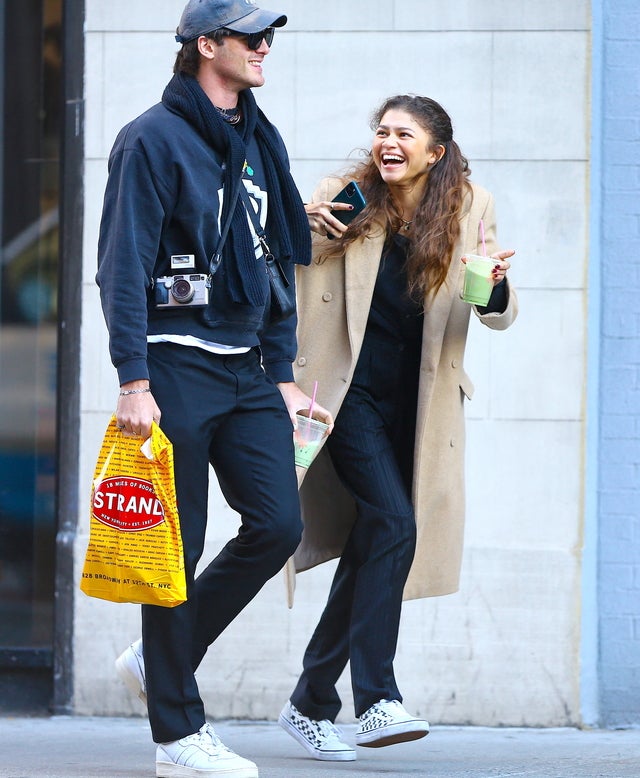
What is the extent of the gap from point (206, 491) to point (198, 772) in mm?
746

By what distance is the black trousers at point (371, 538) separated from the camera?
4020 mm

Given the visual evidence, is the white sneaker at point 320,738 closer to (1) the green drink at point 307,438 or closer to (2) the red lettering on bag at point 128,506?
(1) the green drink at point 307,438

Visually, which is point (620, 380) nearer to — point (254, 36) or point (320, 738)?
point (320, 738)

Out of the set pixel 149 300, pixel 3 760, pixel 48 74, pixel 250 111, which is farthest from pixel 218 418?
pixel 48 74

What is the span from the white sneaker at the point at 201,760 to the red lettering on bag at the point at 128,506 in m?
0.62

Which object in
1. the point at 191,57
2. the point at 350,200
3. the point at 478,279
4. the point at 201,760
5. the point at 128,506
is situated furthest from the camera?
the point at 350,200

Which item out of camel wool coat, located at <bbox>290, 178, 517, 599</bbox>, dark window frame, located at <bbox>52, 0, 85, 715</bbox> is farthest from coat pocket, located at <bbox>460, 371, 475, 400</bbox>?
dark window frame, located at <bbox>52, 0, 85, 715</bbox>

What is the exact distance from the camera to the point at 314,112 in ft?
17.4

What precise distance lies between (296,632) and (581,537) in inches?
46.0

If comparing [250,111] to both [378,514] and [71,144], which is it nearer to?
→ [378,514]

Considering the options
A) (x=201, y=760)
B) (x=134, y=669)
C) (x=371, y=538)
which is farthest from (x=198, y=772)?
(x=371, y=538)

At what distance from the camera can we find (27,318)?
18.4 ft

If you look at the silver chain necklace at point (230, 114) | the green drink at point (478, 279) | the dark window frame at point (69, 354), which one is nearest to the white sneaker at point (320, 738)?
the dark window frame at point (69, 354)

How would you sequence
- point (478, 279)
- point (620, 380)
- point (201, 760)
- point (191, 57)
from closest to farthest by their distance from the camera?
point (201, 760) → point (191, 57) → point (478, 279) → point (620, 380)
